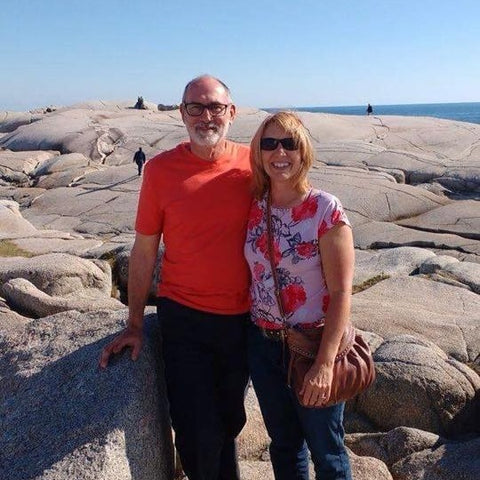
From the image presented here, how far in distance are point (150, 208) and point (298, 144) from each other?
3.44 feet

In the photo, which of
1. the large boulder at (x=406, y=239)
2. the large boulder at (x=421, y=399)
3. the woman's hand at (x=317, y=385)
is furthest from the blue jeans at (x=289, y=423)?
the large boulder at (x=406, y=239)

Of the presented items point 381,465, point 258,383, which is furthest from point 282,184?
point 381,465

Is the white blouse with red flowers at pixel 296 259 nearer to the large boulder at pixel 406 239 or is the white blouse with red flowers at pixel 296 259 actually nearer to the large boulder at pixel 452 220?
the large boulder at pixel 406 239

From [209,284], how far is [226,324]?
27 cm

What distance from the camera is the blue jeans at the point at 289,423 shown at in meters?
3.72

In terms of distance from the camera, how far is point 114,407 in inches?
153

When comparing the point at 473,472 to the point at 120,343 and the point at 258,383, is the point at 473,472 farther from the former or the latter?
the point at 120,343

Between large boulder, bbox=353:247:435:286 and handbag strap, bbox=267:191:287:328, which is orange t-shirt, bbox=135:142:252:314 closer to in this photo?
handbag strap, bbox=267:191:287:328

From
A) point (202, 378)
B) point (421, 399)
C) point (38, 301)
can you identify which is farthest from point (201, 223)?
point (38, 301)

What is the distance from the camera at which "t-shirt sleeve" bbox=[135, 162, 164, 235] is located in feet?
13.5

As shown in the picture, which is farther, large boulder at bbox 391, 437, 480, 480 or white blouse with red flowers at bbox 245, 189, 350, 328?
large boulder at bbox 391, 437, 480, 480

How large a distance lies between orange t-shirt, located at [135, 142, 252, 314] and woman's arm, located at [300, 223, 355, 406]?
27.1 inches

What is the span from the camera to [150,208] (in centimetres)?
412

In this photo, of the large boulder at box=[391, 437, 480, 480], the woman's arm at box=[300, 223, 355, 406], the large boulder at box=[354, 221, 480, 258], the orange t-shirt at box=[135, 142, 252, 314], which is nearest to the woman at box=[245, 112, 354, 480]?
the woman's arm at box=[300, 223, 355, 406]
